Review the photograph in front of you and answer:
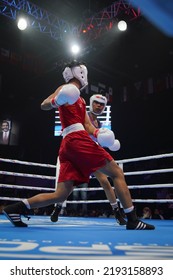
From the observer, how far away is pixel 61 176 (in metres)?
2.02

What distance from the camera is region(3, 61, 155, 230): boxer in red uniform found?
1941 millimetres

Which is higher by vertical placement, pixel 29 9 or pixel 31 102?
pixel 29 9

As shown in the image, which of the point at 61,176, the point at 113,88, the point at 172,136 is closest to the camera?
the point at 61,176

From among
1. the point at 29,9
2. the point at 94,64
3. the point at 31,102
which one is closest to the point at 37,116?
the point at 31,102

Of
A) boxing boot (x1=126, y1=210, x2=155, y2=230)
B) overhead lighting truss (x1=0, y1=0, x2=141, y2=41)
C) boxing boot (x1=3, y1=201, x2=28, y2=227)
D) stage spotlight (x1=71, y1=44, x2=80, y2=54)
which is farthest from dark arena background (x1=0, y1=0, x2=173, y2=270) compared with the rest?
boxing boot (x1=3, y1=201, x2=28, y2=227)

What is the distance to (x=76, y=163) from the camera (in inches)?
79.1

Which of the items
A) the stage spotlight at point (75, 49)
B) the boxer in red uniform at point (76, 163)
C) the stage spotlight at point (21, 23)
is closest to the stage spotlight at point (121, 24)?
the stage spotlight at point (75, 49)

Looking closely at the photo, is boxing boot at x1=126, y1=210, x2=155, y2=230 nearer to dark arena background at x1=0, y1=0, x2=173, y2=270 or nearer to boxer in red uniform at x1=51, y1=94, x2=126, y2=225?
boxer in red uniform at x1=51, y1=94, x2=126, y2=225

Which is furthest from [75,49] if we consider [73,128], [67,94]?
[67,94]

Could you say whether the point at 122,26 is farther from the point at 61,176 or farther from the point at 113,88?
the point at 61,176

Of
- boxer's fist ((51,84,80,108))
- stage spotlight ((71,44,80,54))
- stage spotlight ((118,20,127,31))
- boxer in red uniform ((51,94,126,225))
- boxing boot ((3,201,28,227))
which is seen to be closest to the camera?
boxer's fist ((51,84,80,108))

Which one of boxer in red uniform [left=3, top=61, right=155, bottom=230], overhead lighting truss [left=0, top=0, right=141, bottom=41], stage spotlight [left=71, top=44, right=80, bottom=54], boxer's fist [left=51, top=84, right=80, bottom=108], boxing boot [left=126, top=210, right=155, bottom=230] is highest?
overhead lighting truss [left=0, top=0, right=141, bottom=41]

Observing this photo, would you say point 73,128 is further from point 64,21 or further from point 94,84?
point 94,84

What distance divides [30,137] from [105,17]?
5255mm
